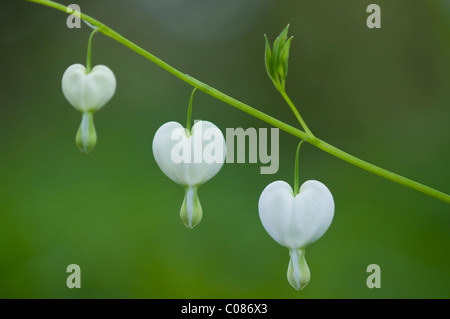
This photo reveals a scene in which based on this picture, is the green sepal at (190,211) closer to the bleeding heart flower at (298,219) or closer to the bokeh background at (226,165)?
the bleeding heart flower at (298,219)

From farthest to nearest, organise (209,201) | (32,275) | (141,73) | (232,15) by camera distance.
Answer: (232,15), (141,73), (209,201), (32,275)

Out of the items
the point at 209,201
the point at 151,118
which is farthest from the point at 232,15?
the point at 209,201

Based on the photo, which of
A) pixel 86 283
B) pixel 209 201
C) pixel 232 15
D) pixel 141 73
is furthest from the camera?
pixel 232 15

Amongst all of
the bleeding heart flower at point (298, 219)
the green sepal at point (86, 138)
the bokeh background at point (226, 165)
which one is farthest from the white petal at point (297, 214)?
the bokeh background at point (226, 165)

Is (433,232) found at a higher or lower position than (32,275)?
higher

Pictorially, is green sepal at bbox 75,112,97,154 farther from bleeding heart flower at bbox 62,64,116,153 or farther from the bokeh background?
the bokeh background

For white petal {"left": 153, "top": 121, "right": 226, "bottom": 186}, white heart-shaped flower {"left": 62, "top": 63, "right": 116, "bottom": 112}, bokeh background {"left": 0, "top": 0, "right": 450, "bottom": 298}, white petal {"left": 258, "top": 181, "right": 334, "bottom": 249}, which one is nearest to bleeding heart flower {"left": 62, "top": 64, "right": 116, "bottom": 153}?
white heart-shaped flower {"left": 62, "top": 63, "right": 116, "bottom": 112}

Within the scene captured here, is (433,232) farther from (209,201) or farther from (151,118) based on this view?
(151,118)
